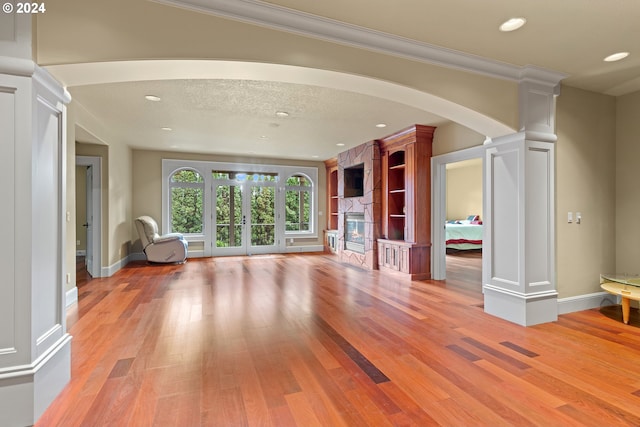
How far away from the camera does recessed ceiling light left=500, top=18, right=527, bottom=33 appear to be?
230 centimetres

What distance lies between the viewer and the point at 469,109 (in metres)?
2.98

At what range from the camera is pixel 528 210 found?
3223 millimetres

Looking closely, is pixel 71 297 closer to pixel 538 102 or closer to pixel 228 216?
pixel 228 216

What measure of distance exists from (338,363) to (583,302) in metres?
3.29

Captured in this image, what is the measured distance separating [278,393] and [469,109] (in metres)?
3.00

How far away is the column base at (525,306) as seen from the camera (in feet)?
10.4

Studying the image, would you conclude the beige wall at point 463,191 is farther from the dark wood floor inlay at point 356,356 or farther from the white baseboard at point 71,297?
the white baseboard at point 71,297

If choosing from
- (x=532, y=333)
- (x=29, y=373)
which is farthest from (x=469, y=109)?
(x=29, y=373)

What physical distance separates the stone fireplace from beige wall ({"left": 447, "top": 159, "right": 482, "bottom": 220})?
5034 mm

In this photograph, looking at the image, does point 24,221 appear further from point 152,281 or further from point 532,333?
point 532,333

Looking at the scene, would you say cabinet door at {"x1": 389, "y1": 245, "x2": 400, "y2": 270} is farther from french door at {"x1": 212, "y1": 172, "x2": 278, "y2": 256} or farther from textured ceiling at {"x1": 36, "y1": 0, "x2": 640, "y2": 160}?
french door at {"x1": 212, "y1": 172, "x2": 278, "y2": 256}

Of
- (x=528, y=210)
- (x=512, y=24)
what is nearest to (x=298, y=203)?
(x=528, y=210)

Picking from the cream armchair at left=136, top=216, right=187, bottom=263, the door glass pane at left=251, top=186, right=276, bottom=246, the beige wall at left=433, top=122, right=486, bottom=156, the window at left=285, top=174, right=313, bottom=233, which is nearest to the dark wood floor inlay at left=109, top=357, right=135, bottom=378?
the cream armchair at left=136, top=216, right=187, bottom=263

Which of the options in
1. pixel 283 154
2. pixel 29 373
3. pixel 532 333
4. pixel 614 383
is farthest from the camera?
pixel 283 154
